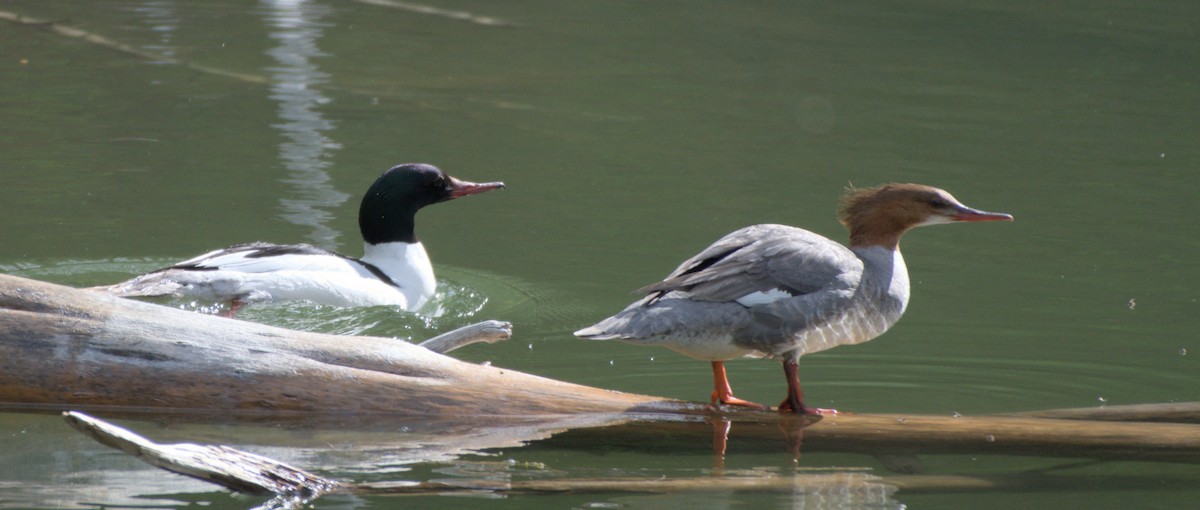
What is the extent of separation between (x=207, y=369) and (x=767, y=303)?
196 cm

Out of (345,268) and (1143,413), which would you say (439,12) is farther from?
(1143,413)

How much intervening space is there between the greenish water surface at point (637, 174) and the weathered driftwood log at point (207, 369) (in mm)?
150

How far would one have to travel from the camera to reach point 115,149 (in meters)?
10.6

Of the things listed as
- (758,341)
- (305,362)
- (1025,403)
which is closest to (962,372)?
(1025,403)

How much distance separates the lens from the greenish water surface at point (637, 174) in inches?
191

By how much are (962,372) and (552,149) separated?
5.39m

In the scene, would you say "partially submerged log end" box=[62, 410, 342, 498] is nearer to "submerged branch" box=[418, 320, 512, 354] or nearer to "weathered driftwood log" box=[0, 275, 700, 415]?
"weathered driftwood log" box=[0, 275, 700, 415]

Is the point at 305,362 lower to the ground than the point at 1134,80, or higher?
lower

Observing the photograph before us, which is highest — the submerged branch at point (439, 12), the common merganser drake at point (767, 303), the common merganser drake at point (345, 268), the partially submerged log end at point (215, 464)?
the submerged branch at point (439, 12)

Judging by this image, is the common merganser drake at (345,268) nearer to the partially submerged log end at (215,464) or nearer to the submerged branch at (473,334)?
the submerged branch at (473,334)

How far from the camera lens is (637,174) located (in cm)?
1040

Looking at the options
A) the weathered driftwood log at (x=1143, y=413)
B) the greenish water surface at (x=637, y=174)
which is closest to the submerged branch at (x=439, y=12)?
the greenish water surface at (x=637, y=174)

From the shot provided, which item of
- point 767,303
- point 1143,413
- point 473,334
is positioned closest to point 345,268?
point 473,334

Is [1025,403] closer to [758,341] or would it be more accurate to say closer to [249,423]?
[758,341]
